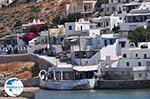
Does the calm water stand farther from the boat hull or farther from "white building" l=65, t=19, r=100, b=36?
"white building" l=65, t=19, r=100, b=36

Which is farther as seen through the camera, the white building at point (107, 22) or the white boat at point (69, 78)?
the white building at point (107, 22)

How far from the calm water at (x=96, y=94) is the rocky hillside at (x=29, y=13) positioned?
33.3 metres

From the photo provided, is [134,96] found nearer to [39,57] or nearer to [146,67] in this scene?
[146,67]

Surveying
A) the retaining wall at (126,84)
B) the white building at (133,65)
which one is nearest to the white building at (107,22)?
the white building at (133,65)

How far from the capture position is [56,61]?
61.9 meters

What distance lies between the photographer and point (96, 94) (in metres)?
50.6

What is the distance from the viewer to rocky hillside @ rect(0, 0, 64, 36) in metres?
87.8

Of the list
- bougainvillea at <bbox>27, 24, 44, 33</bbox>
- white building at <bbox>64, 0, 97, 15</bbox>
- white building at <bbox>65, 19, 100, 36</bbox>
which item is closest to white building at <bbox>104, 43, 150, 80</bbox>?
white building at <bbox>65, 19, 100, 36</bbox>

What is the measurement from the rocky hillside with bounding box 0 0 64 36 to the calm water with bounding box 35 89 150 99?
109 feet

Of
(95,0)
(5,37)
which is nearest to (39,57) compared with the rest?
(5,37)

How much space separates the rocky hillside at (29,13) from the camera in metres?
87.8

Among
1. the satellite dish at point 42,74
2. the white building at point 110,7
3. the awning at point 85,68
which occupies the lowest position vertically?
the satellite dish at point 42,74

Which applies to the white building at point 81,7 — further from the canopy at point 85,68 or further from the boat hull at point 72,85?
the boat hull at point 72,85

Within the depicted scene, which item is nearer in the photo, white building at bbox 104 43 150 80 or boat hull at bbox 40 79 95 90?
white building at bbox 104 43 150 80
